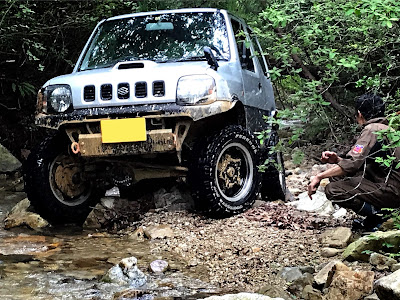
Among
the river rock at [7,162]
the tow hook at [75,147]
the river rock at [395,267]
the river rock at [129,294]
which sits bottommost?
the river rock at [129,294]

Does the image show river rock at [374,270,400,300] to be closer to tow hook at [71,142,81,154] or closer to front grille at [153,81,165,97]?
front grille at [153,81,165,97]

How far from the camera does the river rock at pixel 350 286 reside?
136 inches

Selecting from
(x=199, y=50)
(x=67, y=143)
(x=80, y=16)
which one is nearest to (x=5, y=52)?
(x=80, y=16)

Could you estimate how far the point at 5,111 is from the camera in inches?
400

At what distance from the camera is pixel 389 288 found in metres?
3.06

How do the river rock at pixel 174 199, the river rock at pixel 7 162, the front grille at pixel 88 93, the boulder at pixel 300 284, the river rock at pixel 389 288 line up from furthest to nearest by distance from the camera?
the river rock at pixel 7 162, the river rock at pixel 174 199, the front grille at pixel 88 93, the boulder at pixel 300 284, the river rock at pixel 389 288

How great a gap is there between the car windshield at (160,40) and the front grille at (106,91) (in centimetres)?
61

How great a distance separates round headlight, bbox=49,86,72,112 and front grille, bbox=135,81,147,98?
64 cm

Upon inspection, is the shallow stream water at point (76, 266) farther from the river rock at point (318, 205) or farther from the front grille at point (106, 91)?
the river rock at point (318, 205)

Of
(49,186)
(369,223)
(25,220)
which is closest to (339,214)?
(369,223)

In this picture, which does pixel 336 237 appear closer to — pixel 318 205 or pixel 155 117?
pixel 318 205

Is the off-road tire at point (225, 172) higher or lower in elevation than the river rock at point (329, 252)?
higher

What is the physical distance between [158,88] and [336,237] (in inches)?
77.7

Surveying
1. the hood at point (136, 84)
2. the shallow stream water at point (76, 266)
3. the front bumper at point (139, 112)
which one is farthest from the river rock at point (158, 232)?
the hood at point (136, 84)
